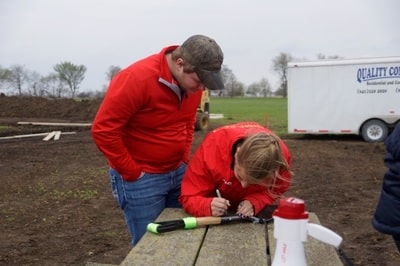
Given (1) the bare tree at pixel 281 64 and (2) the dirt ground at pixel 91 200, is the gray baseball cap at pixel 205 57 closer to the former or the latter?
(2) the dirt ground at pixel 91 200

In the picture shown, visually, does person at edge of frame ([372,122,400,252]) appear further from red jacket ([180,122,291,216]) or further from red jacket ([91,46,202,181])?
red jacket ([91,46,202,181])

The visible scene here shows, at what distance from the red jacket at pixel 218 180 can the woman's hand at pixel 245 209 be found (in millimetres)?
24

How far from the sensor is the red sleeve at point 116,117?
2.39 meters

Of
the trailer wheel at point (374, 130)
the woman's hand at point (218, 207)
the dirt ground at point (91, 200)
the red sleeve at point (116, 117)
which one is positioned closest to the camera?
the woman's hand at point (218, 207)

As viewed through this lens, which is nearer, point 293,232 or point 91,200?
point 293,232

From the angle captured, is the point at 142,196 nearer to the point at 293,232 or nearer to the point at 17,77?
the point at 293,232

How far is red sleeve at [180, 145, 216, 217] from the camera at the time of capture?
2.32 metres

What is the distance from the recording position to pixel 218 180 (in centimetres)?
235

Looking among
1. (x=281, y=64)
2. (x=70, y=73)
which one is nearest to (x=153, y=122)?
(x=70, y=73)

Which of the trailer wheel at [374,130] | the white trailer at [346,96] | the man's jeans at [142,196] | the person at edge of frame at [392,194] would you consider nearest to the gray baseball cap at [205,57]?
the man's jeans at [142,196]

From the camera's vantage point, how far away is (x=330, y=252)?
1894 millimetres

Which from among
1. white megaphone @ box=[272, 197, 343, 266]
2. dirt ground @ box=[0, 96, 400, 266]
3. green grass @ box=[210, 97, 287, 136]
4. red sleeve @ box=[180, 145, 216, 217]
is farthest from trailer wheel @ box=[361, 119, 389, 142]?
white megaphone @ box=[272, 197, 343, 266]

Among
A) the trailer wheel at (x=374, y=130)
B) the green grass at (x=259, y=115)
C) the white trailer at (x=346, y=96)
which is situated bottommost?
the green grass at (x=259, y=115)

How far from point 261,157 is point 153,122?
832 mm
